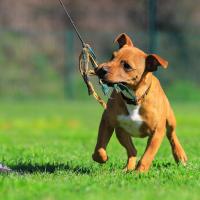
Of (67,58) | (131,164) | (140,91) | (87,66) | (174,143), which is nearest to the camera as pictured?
(140,91)

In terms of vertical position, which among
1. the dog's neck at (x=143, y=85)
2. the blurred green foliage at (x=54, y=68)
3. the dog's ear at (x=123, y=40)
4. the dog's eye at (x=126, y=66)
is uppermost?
the dog's ear at (x=123, y=40)

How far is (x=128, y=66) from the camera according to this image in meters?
7.73

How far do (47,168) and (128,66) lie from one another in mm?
1350

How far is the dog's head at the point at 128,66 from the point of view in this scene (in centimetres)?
748

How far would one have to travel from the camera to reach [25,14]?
35.5 meters

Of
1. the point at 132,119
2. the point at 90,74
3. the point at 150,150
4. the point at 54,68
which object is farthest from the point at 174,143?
the point at 54,68

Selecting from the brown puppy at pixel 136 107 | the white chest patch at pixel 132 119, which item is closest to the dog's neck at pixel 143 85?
the brown puppy at pixel 136 107

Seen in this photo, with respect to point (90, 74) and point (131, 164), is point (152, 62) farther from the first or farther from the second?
point (131, 164)

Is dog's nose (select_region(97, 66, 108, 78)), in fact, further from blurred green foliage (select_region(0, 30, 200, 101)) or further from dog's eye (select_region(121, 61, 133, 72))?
blurred green foliage (select_region(0, 30, 200, 101))

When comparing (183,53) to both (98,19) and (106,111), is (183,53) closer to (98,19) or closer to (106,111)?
(98,19)

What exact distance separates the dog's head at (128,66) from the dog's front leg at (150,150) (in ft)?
1.80

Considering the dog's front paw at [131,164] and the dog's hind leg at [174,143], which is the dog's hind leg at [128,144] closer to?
the dog's front paw at [131,164]

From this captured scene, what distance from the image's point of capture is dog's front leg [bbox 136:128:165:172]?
24.9 feet

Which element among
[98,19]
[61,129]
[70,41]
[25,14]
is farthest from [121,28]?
[61,129]
